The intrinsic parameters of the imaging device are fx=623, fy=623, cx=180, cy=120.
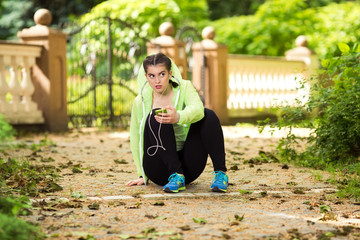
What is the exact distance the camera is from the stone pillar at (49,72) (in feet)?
36.7

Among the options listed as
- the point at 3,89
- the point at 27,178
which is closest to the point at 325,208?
the point at 27,178

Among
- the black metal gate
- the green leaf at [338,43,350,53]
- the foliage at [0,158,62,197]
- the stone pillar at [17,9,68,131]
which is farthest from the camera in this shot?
the black metal gate

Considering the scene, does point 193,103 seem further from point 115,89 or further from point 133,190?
point 115,89

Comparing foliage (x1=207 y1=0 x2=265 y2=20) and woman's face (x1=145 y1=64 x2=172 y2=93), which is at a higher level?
foliage (x1=207 y1=0 x2=265 y2=20)

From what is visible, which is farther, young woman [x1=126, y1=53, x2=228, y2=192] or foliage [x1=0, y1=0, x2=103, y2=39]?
foliage [x1=0, y1=0, x2=103, y2=39]

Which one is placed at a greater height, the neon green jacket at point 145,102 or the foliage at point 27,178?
the neon green jacket at point 145,102

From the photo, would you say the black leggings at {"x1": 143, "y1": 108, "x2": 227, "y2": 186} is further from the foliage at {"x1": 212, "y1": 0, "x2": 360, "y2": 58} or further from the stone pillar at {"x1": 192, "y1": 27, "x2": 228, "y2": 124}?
the foliage at {"x1": 212, "y1": 0, "x2": 360, "y2": 58}

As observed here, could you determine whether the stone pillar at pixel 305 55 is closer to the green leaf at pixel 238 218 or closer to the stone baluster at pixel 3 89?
the stone baluster at pixel 3 89

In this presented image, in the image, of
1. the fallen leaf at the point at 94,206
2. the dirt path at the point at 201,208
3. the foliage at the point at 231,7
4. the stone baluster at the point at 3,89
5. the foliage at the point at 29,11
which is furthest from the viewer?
the foliage at the point at 231,7

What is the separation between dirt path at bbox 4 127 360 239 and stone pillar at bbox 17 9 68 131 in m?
4.48

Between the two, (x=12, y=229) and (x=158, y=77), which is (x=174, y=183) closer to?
(x=158, y=77)

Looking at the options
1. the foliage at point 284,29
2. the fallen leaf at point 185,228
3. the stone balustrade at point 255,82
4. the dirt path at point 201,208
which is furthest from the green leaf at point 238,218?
the foliage at point 284,29

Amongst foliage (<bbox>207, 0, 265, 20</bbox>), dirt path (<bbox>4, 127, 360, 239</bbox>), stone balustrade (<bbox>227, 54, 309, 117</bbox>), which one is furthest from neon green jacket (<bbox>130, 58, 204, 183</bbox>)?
foliage (<bbox>207, 0, 265, 20</bbox>)

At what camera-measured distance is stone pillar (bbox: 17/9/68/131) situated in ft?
36.7
